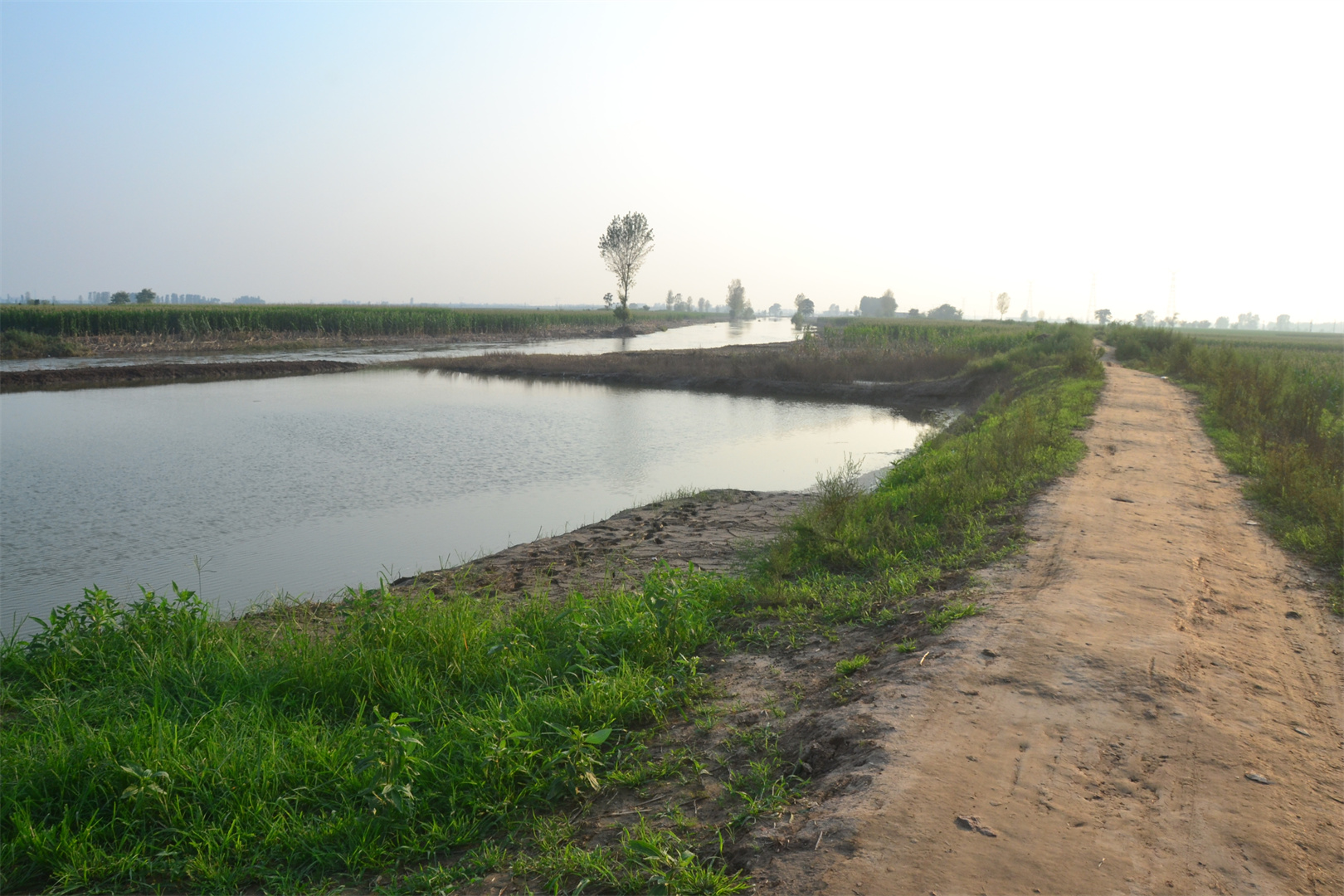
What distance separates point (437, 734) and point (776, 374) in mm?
25488

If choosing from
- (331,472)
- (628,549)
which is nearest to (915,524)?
(628,549)

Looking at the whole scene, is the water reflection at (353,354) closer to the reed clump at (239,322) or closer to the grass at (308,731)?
the reed clump at (239,322)

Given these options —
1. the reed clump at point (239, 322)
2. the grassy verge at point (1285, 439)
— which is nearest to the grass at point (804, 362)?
the grassy verge at point (1285, 439)

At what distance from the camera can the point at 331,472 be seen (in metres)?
12.9

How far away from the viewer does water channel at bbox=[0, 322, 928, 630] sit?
841 centimetres

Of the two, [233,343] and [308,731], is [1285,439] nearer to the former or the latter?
[308,731]

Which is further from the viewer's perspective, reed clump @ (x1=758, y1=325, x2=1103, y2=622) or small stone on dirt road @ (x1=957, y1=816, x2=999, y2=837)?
reed clump @ (x1=758, y1=325, x2=1103, y2=622)

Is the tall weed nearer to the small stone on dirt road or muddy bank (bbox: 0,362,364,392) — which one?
the small stone on dirt road

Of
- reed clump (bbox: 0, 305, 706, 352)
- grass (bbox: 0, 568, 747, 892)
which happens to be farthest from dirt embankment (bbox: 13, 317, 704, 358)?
grass (bbox: 0, 568, 747, 892)

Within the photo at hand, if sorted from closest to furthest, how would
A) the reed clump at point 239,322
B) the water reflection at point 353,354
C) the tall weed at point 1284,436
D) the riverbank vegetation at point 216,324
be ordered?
the tall weed at point 1284,436
the water reflection at point 353,354
the riverbank vegetation at point 216,324
the reed clump at point 239,322

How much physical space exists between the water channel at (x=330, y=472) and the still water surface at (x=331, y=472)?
46 millimetres

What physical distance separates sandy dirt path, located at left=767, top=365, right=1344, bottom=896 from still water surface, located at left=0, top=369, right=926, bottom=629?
5.97 m

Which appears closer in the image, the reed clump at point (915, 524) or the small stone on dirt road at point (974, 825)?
the small stone on dirt road at point (974, 825)

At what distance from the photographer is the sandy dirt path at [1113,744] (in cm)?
258
